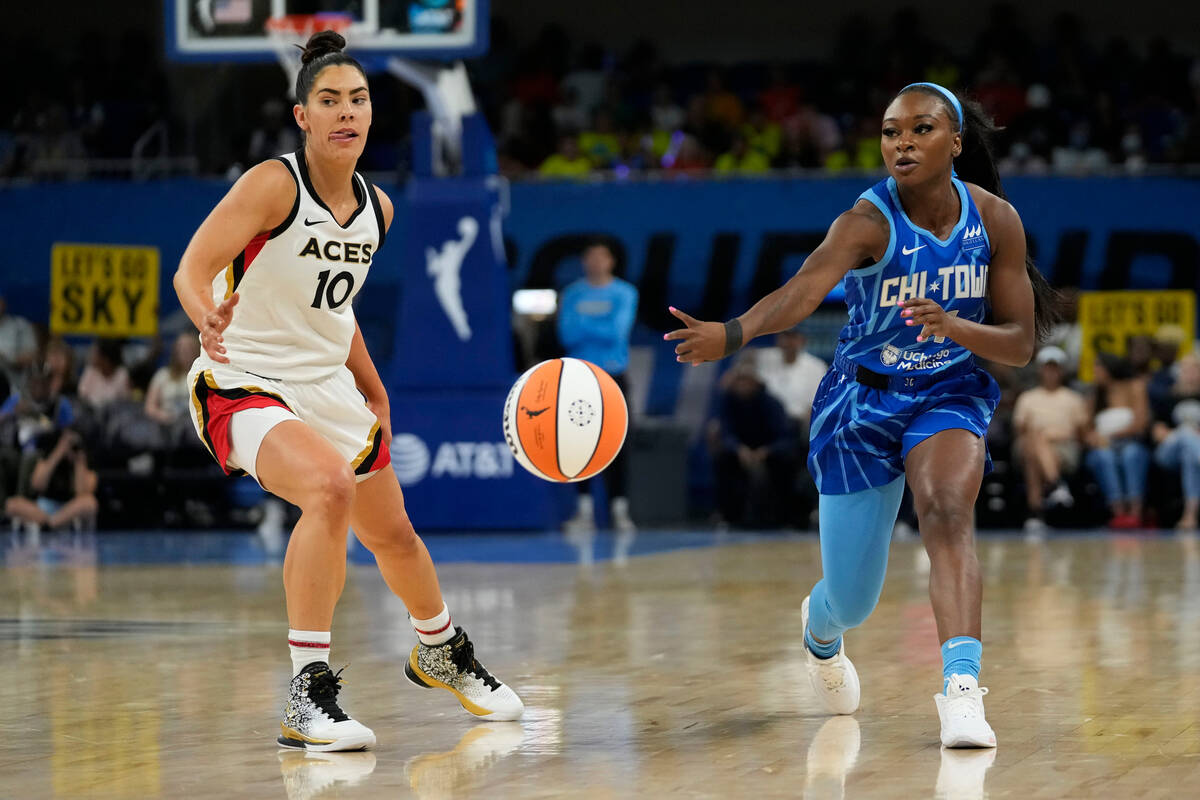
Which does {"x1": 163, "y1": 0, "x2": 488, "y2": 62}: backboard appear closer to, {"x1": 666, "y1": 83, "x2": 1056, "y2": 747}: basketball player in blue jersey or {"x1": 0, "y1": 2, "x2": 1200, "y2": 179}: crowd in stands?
{"x1": 0, "y1": 2, "x2": 1200, "y2": 179}: crowd in stands

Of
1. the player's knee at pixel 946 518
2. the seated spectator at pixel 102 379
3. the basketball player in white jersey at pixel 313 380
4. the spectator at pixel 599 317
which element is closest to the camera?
the basketball player in white jersey at pixel 313 380

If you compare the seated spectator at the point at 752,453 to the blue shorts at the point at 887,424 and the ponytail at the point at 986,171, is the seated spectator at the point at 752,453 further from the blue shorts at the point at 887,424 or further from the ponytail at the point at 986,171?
the blue shorts at the point at 887,424

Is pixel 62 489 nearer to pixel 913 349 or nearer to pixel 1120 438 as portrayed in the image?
pixel 1120 438

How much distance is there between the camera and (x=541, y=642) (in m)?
7.43

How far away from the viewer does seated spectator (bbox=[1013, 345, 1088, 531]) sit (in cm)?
1501

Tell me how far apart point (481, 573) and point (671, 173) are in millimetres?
8268

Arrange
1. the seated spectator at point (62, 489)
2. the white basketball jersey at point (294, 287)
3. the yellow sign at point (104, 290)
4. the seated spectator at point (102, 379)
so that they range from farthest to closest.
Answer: the seated spectator at point (102, 379), the yellow sign at point (104, 290), the seated spectator at point (62, 489), the white basketball jersey at point (294, 287)

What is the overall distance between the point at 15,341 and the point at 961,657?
1439 cm

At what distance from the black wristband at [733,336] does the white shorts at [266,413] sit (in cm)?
122

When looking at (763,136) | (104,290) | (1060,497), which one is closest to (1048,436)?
(1060,497)

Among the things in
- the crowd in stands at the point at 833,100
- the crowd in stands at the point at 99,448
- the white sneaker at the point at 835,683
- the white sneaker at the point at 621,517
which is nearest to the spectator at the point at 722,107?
the crowd in stands at the point at 833,100

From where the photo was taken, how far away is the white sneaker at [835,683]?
5.51m

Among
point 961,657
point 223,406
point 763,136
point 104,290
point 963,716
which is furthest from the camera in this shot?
point 763,136

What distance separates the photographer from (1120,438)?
49.4 feet
